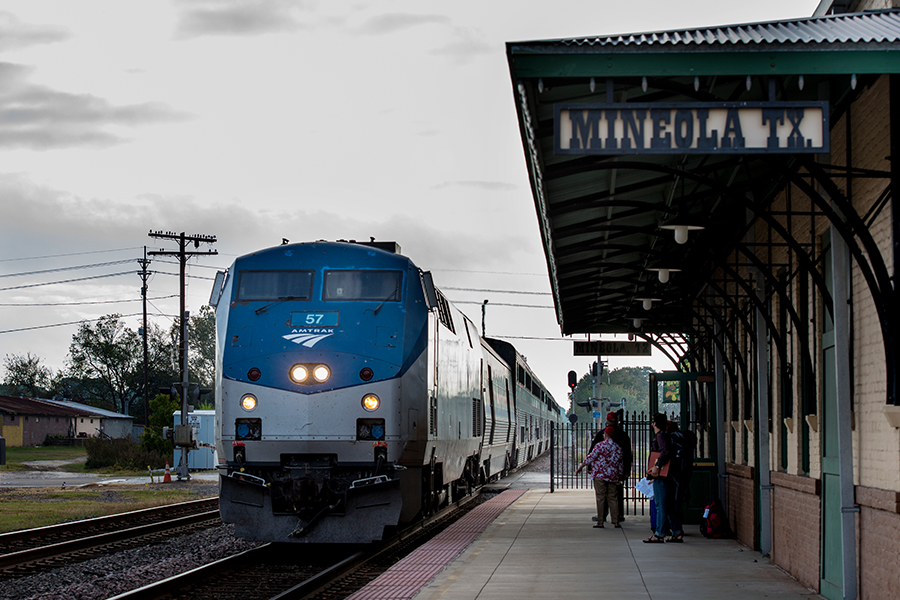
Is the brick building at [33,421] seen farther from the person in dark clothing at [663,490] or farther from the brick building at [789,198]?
the brick building at [789,198]

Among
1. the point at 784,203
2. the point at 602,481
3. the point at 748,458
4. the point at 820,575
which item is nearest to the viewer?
the point at 820,575

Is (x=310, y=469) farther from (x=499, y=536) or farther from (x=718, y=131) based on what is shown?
(x=718, y=131)

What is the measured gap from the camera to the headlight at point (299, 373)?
12391 millimetres

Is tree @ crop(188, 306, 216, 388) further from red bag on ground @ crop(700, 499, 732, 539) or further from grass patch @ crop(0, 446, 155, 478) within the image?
red bag on ground @ crop(700, 499, 732, 539)

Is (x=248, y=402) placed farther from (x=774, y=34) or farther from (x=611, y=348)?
(x=611, y=348)

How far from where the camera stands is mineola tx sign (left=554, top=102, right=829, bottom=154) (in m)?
6.62

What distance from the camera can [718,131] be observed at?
6.68m

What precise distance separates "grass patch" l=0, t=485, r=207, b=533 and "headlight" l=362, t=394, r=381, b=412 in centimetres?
782

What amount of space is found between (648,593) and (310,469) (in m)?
4.61

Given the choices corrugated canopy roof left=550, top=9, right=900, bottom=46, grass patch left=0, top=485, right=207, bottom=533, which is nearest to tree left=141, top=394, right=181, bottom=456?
grass patch left=0, top=485, right=207, bottom=533

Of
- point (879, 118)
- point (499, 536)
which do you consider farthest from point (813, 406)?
point (499, 536)

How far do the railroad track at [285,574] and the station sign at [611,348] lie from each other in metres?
9.17

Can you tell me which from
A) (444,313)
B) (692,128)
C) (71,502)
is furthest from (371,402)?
(71,502)

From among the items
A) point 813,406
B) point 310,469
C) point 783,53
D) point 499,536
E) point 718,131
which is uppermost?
point 783,53
